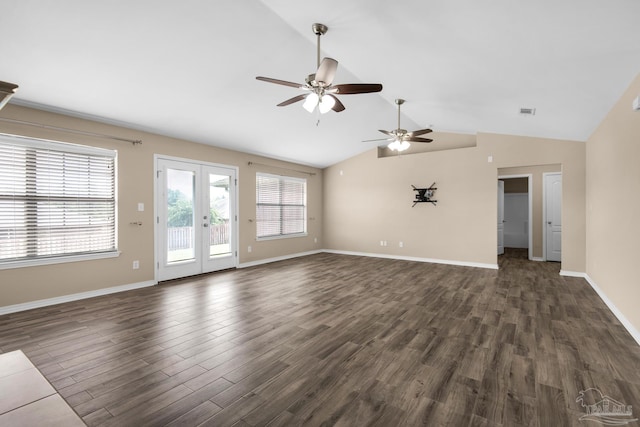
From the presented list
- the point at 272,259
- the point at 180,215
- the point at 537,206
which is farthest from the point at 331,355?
the point at 537,206

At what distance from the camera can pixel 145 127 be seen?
4.94 m

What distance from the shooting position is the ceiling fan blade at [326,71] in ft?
8.72

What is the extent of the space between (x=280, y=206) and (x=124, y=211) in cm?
371

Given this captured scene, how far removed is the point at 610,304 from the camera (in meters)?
3.89

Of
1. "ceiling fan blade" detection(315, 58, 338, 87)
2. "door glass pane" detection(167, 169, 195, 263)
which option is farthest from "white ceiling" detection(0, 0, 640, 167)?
"door glass pane" detection(167, 169, 195, 263)

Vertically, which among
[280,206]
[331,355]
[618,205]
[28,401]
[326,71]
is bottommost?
[331,355]

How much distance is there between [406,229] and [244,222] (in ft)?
13.1

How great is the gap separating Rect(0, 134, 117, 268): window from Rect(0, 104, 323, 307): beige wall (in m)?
0.13

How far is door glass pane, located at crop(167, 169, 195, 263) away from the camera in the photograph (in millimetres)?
5438

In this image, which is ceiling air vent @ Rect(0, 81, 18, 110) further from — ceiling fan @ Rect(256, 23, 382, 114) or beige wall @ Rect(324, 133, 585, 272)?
beige wall @ Rect(324, 133, 585, 272)

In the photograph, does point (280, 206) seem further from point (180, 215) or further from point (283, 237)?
point (180, 215)

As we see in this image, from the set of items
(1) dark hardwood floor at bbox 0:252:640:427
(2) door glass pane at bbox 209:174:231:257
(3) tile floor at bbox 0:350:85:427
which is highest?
(2) door glass pane at bbox 209:174:231:257

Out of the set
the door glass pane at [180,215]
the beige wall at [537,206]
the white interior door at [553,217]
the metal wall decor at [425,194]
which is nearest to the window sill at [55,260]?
the door glass pane at [180,215]

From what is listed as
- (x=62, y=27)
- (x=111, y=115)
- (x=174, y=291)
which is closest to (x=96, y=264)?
(x=174, y=291)
